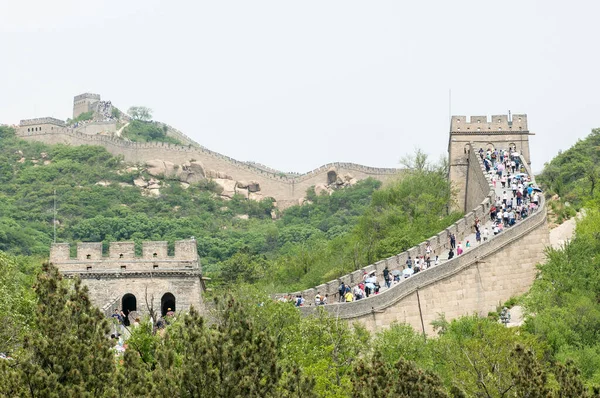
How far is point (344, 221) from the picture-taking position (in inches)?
3573

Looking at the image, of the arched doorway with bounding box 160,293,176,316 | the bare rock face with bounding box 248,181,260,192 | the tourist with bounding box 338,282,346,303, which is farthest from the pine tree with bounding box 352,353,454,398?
the bare rock face with bounding box 248,181,260,192

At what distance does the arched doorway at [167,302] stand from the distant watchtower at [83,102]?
83.0 meters

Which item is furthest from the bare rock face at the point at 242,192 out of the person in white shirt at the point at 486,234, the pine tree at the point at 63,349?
the pine tree at the point at 63,349

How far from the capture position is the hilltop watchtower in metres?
45.7

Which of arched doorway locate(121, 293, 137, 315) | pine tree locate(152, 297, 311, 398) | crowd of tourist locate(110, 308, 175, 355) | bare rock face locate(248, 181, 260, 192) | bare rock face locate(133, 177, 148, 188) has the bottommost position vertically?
pine tree locate(152, 297, 311, 398)

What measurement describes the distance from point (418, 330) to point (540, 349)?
5.85 metres

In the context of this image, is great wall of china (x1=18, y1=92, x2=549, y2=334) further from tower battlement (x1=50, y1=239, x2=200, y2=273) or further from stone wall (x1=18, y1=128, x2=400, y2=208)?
stone wall (x1=18, y1=128, x2=400, y2=208)

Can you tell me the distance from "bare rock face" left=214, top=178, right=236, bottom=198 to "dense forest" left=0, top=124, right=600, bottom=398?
1645 centimetres

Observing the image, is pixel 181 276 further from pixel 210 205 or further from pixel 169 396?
pixel 210 205

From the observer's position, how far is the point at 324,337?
127 feet

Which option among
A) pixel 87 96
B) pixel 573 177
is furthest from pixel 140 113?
pixel 573 177

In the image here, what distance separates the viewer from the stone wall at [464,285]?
145 ft

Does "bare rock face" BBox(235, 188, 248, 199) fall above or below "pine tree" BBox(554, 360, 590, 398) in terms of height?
above

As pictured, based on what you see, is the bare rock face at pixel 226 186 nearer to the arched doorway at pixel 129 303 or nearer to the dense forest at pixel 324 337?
the dense forest at pixel 324 337
